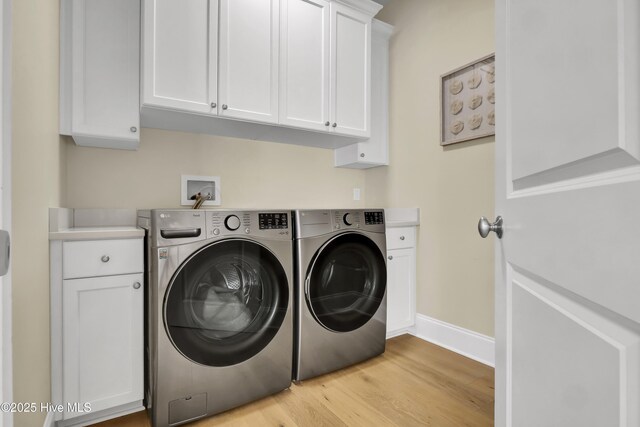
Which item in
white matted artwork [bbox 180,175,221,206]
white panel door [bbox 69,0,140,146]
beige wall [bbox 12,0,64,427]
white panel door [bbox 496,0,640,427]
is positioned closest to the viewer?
white panel door [bbox 496,0,640,427]

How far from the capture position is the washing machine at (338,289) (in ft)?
5.71

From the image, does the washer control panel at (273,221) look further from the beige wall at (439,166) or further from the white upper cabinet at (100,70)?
the beige wall at (439,166)

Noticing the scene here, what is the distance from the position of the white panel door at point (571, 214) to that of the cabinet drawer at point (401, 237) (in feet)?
5.06

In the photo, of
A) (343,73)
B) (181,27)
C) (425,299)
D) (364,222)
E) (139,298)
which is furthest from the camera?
(425,299)

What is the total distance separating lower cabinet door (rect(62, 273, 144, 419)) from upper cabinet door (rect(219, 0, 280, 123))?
106cm

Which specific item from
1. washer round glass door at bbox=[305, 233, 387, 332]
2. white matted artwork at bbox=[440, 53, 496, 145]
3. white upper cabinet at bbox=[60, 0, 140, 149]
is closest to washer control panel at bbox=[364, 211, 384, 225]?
washer round glass door at bbox=[305, 233, 387, 332]

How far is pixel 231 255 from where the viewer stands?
1505 mm

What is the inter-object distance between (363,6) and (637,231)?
2480 mm

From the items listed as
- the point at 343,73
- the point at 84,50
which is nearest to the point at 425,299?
the point at 343,73

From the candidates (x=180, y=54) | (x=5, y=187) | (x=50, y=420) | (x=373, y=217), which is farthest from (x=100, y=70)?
(x=373, y=217)

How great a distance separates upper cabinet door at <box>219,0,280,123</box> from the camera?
1790mm

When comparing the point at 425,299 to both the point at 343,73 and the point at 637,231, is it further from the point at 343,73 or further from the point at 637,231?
the point at 637,231

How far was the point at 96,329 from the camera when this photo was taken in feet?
4.54

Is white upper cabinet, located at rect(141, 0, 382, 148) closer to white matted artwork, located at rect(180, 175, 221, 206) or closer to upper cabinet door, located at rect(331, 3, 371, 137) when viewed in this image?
upper cabinet door, located at rect(331, 3, 371, 137)
